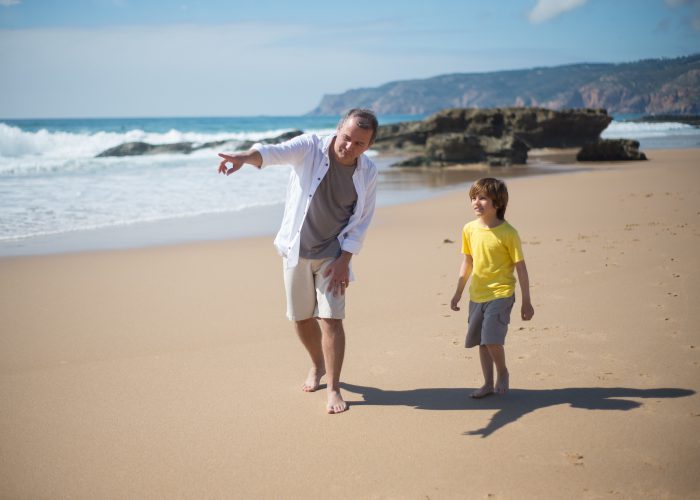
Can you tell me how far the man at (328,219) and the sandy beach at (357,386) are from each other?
539 mm

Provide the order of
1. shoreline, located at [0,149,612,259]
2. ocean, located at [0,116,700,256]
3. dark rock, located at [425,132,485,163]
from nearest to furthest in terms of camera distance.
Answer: shoreline, located at [0,149,612,259], ocean, located at [0,116,700,256], dark rock, located at [425,132,485,163]

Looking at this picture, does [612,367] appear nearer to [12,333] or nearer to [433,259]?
[433,259]

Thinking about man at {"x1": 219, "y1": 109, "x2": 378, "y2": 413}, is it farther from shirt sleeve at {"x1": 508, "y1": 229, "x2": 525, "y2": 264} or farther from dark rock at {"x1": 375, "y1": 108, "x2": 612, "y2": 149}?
dark rock at {"x1": 375, "y1": 108, "x2": 612, "y2": 149}

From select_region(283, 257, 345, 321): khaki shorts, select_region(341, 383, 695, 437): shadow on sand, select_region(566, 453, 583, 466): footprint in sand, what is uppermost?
select_region(283, 257, 345, 321): khaki shorts

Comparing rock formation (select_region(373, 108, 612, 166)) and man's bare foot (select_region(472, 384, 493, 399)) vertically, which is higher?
rock formation (select_region(373, 108, 612, 166))

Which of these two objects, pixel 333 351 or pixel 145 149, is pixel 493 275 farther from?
pixel 145 149

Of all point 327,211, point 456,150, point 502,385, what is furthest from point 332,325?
point 456,150

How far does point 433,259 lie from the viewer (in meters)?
7.34

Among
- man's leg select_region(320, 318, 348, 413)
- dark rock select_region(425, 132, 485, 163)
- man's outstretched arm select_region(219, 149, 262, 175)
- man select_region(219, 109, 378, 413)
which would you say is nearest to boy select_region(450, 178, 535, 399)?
man select_region(219, 109, 378, 413)

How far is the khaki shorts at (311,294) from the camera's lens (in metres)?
3.77

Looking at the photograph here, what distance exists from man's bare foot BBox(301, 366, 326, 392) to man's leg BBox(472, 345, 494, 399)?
100cm

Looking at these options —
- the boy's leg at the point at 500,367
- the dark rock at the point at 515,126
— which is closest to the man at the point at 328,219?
the boy's leg at the point at 500,367

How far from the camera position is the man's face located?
3.58 meters

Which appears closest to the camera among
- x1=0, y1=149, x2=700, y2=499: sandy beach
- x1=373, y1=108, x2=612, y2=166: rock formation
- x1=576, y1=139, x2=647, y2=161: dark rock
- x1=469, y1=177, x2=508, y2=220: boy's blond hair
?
x1=0, y1=149, x2=700, y2=499: sandy beach
